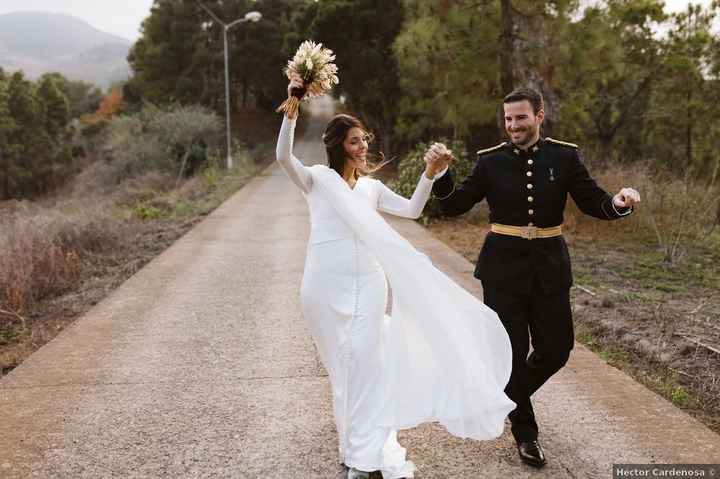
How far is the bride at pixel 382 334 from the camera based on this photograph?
3338mm

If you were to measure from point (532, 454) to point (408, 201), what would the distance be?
159 cm

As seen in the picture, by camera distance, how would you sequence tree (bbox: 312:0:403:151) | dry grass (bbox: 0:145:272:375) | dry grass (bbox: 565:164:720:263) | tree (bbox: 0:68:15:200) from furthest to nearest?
tree (bbox: 0:68:15:200) < tree (bbox: 312:0:403:151) < dry grass (bbox: 565:164:720:263) < dry grass (bbox: 0:145:272:375)

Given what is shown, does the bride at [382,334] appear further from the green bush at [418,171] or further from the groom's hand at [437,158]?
the green bush at [418,171]

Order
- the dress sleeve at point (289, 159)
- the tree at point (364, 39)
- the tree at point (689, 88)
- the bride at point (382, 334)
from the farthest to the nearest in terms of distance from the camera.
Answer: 1. the tree at point (364, 39)
2. the tree at point (689, 88)
3. the dress sleeve at point (289, 159)
4. the bride at point (382, 334)

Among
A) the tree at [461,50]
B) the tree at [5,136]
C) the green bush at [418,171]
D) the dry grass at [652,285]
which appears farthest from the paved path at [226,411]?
the tree at [5,136]

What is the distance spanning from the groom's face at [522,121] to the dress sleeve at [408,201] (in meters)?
0.50

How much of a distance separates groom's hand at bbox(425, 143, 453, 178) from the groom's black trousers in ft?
2.50

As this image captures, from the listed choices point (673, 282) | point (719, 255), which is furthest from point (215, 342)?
point (719, 255)

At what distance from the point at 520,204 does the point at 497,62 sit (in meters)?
11.4

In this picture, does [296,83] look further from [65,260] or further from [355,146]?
[65,260]

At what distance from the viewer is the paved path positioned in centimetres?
375

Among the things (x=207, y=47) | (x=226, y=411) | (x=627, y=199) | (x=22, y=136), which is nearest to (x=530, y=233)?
(x=627, y=199)

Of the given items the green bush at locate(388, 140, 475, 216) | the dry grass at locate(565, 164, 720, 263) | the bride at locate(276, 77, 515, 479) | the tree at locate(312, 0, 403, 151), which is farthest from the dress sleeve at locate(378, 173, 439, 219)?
the tree at locate(312, 0, 403, 151)

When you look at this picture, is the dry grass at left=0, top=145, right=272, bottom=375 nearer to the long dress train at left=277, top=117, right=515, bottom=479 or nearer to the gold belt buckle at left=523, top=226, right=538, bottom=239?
the long dress train at left=277, top=117, right=515, bottom=479
